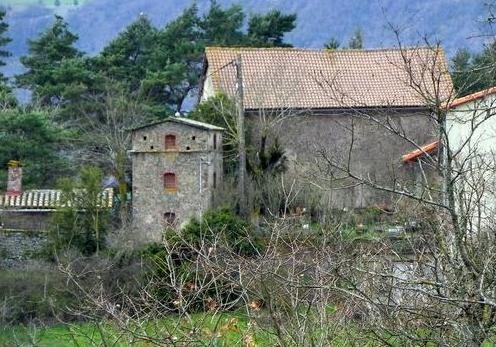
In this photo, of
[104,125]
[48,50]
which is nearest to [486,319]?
[104,125]

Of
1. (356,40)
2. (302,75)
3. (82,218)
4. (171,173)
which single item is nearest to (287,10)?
(356,40)

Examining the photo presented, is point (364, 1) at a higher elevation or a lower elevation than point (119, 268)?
higher

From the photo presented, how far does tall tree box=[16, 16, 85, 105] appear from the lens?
37.2 metres

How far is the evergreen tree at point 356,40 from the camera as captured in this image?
144ft

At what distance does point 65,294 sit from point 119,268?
4.32 feet

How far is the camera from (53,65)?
3984 centimetres

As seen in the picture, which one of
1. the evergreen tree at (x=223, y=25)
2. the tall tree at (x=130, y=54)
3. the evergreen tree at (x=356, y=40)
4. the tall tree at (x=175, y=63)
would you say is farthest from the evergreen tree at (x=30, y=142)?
the evergreen tree at (x=356, y=40)

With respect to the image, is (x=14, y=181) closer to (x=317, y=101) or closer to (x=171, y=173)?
(x=171, y=173)

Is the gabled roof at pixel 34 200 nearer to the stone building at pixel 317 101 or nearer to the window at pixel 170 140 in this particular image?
the window at pixel 170 140

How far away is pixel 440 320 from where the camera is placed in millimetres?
5723

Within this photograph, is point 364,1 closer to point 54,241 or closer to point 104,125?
point 104,125

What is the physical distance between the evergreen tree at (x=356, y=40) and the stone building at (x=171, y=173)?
65.9ft

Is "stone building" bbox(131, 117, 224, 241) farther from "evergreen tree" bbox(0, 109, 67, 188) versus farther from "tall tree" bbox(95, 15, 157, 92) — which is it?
"tall tree" bbox(95, 15, 157, 92)

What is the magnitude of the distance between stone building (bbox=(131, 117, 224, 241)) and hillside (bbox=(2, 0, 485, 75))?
7.65 m
